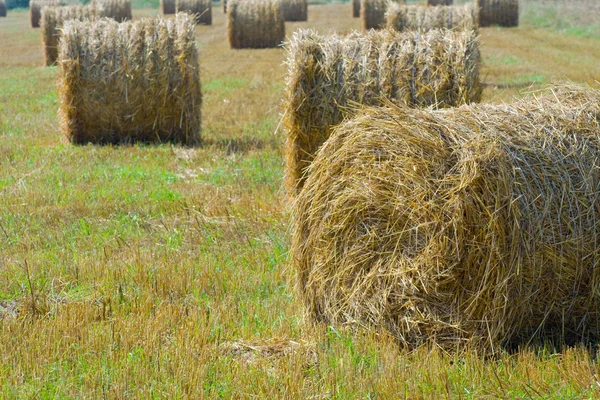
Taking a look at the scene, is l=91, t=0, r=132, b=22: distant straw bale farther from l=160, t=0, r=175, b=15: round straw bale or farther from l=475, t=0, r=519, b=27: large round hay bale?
l=475, t=0, r=519, b=27: large round hay bale

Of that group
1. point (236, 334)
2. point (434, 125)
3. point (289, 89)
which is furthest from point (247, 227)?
point (434, 125)

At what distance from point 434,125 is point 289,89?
9.72 ft

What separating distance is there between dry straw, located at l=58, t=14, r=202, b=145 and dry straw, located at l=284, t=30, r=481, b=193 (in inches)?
119

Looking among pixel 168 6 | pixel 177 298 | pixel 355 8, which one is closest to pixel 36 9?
pixel 168 6

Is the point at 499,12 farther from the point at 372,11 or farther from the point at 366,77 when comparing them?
the point at 366,77

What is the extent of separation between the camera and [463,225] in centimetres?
419

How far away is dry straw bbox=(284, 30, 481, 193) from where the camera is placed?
7172 mm

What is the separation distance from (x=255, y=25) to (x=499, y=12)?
9.55 m

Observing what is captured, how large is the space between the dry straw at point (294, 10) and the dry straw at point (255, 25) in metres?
8.27

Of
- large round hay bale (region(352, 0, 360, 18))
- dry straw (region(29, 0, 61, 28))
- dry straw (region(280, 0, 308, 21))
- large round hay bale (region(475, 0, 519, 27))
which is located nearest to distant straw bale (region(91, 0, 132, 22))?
dry straw (region(280, 0, 308, 21))

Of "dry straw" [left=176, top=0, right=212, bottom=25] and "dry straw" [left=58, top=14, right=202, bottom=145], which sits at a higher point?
"dry straw" [left=176, top=0, right=212, bottom=25]

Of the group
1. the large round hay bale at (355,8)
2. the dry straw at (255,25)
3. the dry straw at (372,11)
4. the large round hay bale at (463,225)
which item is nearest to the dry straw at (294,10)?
the large round hay bale at (355,8)

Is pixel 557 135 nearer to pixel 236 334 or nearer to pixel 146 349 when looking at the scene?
pixel 236 334

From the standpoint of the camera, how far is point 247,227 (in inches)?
265
